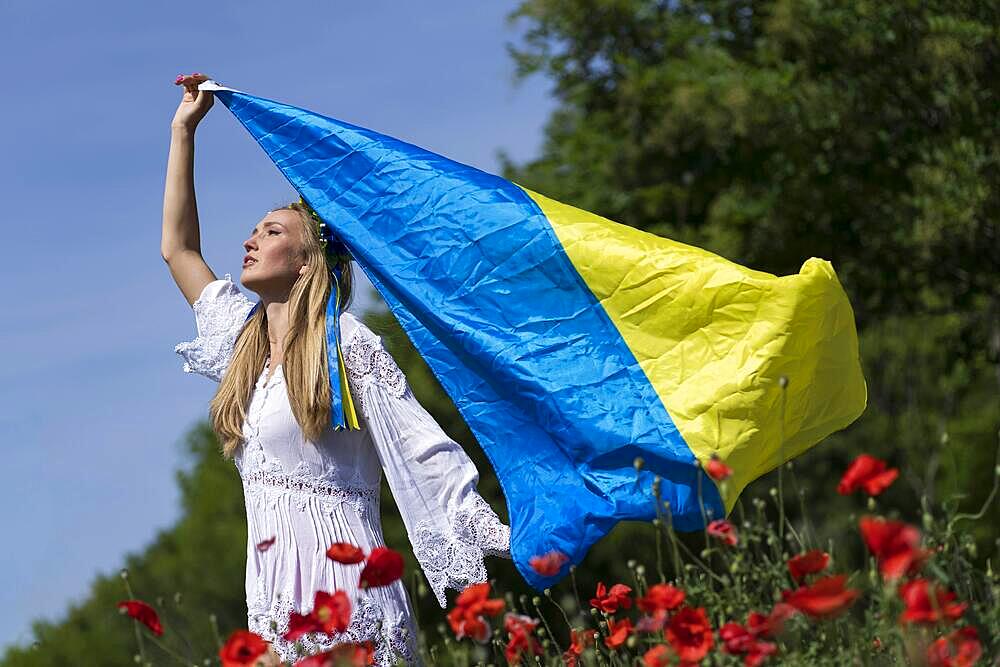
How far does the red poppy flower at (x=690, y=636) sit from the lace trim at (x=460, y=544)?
5.03ft

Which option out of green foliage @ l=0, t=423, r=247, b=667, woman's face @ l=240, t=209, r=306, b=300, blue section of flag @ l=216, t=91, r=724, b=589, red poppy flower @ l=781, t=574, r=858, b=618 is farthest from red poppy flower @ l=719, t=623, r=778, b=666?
green foliage @ l=0, t=423, r=247, b=667

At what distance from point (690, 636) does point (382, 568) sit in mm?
766

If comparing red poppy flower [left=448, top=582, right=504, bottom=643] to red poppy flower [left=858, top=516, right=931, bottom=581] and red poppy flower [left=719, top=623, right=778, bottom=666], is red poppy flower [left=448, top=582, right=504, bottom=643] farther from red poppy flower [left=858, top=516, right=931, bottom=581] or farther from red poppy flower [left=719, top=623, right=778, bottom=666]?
red poppy flower [left=858, top=516, right=931, bottom=581]

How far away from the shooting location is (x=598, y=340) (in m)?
4.99

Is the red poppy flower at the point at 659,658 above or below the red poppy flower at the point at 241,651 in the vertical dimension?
below

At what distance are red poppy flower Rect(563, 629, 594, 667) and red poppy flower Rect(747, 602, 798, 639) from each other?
64 cm

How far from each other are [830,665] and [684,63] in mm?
15491

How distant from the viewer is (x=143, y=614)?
11.5 feet

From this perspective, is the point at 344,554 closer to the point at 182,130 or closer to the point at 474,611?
the point at 474,611

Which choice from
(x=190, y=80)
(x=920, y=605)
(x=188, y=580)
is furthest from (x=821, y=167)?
(x=188, y=580)

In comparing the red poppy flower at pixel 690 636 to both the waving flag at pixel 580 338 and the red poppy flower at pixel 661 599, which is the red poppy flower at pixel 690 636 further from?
the waving flag at pixel 580 338

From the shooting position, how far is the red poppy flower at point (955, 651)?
2718 millimetres

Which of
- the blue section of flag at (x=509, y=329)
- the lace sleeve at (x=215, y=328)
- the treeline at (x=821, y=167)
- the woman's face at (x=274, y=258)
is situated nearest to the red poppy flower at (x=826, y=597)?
the blue section of flag at (x=509, y=329)

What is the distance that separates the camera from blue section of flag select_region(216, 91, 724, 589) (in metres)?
4.74
